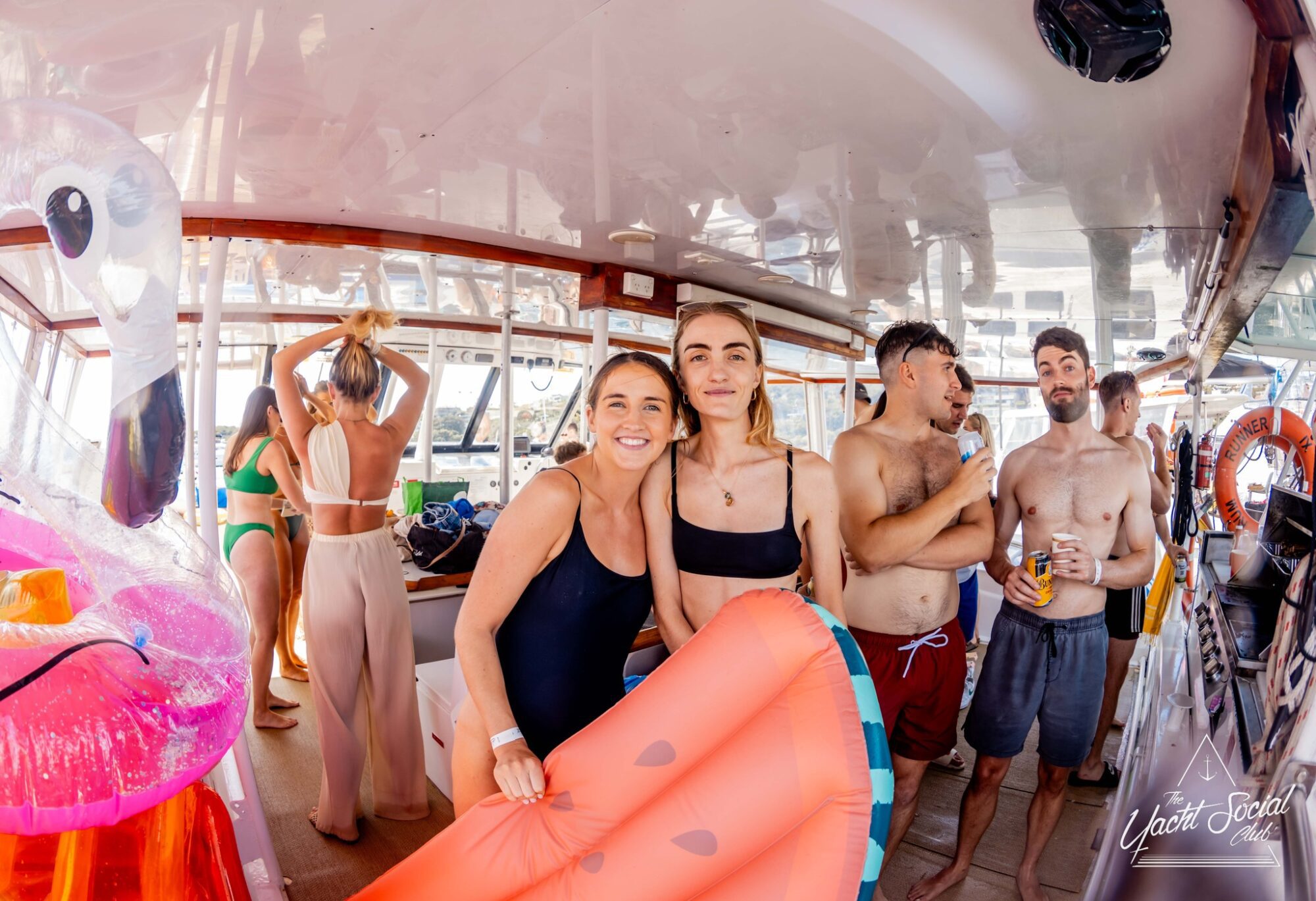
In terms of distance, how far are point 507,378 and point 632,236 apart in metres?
0.70

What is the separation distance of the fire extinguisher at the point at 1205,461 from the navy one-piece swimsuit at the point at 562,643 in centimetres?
148

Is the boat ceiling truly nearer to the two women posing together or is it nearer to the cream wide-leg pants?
the two women posing together

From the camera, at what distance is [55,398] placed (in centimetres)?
162

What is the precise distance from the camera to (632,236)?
2748 millimetres

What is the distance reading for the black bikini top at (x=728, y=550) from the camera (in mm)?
1812

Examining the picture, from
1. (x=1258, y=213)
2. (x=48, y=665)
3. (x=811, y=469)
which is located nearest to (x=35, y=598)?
(x=48, y=665)

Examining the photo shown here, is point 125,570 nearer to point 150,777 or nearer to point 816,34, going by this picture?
point 150,777

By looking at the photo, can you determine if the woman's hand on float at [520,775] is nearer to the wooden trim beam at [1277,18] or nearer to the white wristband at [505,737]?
the white wristband at [505,737]

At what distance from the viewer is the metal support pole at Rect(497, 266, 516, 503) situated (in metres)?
2.76

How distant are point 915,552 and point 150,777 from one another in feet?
5.95

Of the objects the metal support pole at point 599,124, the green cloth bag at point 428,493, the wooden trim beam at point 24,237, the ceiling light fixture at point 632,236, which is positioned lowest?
the green cloth bag at point 428,493

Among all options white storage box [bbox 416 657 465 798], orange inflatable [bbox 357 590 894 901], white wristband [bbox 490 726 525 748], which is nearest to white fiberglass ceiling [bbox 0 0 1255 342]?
orange inflatable [bbox 357 590 894 901]

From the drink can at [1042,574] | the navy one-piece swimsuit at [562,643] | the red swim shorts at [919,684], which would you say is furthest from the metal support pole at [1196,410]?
the navy one-piece swimsuit at [562,643]

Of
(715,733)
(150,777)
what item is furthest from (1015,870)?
(150,777)
